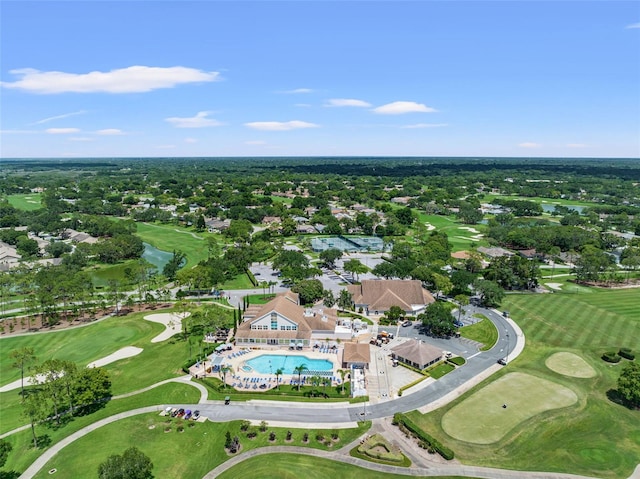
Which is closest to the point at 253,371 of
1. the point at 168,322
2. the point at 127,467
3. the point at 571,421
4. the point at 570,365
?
the point at 127,467

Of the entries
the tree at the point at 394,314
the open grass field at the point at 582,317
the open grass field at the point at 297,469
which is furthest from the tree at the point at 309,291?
the open grass field at the point at 297,469

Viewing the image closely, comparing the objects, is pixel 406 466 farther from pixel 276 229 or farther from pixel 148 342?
pixel 276 229

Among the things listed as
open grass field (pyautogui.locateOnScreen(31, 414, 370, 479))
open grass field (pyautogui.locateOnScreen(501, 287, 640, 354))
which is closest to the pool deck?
open grass field (pyautogui.locateOnScreen(31, 414, 370, 479))

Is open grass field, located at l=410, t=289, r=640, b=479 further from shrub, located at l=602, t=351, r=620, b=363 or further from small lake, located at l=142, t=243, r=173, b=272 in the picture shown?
small lake, located at l=142, t=243, r=173, b=272

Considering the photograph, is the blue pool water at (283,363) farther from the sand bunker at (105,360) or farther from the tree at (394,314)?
the sand bunker at (105,360)

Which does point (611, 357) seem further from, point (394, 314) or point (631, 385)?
point (394, 314)

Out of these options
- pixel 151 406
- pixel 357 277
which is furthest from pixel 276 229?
pixel 151 406
